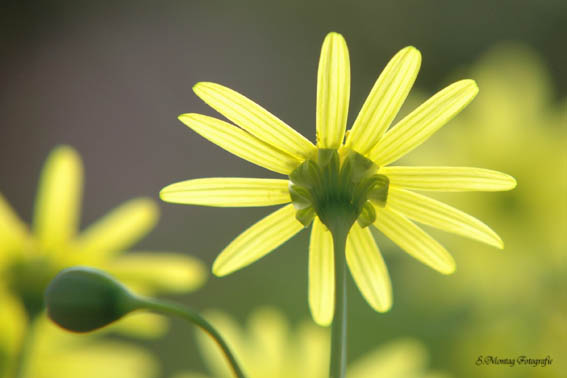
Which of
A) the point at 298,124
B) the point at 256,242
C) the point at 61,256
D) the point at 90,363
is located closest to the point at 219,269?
the point at 256,242

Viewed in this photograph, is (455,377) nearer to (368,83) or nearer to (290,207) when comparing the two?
(290,207)

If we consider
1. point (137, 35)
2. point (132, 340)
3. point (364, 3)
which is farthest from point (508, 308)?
point (137, 35)

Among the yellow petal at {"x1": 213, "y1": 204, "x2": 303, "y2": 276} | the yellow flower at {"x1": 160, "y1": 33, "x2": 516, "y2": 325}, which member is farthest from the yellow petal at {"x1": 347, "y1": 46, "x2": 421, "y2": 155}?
the yellow petal at {"x1": 213, "y1": 204, "x2": 303, "y2": 276}

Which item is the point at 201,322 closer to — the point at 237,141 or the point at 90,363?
the point at 237,141

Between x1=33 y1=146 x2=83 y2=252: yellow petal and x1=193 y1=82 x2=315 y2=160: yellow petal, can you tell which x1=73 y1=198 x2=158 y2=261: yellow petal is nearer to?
x1=33 y1=146 x2=83 y2=252: yellow petal

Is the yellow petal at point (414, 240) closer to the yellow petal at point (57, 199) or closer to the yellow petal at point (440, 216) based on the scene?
the yellow petal at point (440, 216)
